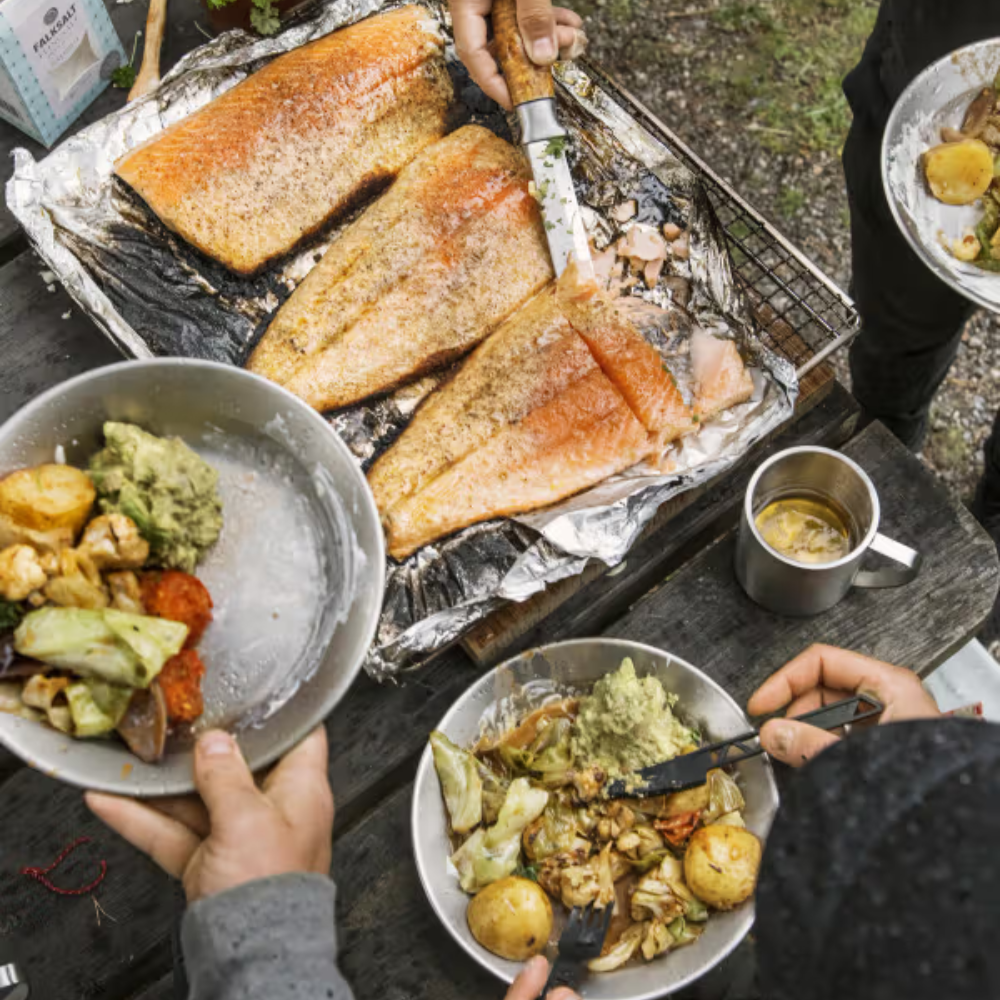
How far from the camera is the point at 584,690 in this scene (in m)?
1.96

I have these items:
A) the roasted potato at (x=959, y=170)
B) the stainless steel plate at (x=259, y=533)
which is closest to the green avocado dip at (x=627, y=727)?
the stainless steel plate at (x=259, y=533)

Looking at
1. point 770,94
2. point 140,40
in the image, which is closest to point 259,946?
point 140,40

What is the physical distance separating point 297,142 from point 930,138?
1.43 m

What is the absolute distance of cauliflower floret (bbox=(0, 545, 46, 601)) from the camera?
139cm

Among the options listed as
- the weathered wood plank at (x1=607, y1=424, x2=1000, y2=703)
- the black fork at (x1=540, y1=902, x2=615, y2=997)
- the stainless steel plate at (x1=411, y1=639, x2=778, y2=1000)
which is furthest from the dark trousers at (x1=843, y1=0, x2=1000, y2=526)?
the black fork at (x1=540, y1=902, x2=615, y2=997)

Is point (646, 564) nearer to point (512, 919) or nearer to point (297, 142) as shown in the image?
point (512, 919)

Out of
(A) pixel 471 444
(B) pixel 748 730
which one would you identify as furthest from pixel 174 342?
(B) pixel 748 730

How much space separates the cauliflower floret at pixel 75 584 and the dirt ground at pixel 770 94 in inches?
101

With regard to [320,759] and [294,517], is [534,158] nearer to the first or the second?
[294,517]

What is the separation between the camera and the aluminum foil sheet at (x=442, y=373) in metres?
1.96

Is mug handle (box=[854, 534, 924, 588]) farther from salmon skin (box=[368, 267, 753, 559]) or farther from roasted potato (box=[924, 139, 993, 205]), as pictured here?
roasted potato (box=[924, 139, 993, 205])

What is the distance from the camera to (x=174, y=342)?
2.17m

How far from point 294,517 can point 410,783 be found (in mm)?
662

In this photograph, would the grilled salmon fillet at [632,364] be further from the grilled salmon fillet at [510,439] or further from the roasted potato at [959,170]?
the roasted potato at [959,170]
